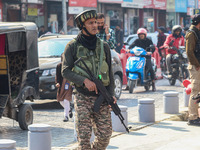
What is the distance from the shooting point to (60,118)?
36.0 ft

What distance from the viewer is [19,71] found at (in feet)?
32.8

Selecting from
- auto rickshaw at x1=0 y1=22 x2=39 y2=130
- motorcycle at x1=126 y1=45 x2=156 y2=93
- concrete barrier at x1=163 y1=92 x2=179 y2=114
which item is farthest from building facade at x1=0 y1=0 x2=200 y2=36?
auto rickshaw at x1=0 y1=22 x2=39 y2=130

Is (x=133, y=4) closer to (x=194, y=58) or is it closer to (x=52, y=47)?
(x=52, y=47)

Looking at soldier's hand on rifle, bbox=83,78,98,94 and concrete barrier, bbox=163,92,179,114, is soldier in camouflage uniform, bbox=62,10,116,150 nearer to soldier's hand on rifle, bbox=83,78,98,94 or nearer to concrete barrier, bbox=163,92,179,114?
soldier's hand on rifle, bbox=83,78,98,94

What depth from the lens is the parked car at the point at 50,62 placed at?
12.6 m

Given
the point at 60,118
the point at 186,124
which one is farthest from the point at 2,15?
the point at 186,124

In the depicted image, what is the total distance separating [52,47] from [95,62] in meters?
7.87

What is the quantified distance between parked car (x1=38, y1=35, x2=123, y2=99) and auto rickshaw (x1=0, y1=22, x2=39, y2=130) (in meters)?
2.54

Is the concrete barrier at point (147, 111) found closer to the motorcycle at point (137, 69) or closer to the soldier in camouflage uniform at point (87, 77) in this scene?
the soldier in camouflage uniform at point (87, 77)

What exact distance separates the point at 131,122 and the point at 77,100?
4336 millimetres

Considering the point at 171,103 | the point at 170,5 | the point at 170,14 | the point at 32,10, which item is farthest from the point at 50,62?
the point at 170,14

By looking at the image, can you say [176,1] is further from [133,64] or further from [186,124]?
[186,124]

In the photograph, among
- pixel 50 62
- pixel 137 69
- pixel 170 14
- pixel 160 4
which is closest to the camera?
pixel 50 62

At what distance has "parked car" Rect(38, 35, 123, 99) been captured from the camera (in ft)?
41.3
